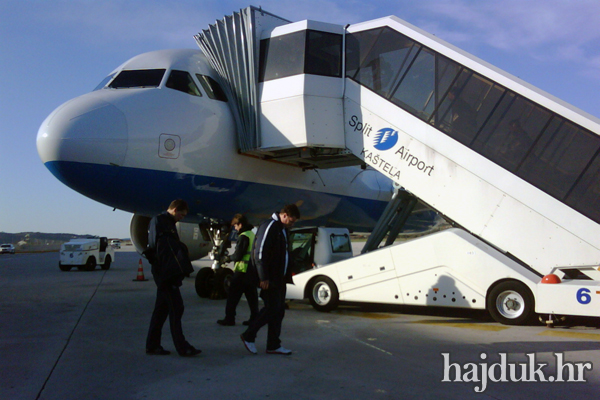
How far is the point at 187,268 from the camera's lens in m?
5.00

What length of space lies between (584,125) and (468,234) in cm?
230

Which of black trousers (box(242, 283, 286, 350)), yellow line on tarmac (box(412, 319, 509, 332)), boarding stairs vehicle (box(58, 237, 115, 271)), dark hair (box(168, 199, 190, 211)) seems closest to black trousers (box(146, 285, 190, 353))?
black trousers (box(242, 283, 286, 350))

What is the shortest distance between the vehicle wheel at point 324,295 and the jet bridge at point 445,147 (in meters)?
0.04

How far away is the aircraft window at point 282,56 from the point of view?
9141mm

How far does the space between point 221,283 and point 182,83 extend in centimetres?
422

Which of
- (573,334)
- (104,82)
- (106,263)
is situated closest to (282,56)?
(104,82)

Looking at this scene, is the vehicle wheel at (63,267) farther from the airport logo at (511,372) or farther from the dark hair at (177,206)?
the airport logo at (511,372)

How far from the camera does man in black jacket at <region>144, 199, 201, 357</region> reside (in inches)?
196

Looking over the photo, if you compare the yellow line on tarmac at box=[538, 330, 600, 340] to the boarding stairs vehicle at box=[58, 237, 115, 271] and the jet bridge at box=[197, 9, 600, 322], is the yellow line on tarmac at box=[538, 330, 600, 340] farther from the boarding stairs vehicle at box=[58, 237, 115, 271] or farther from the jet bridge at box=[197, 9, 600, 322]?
the boarding stairs vehicle at box=[58, 237, 115, 271]

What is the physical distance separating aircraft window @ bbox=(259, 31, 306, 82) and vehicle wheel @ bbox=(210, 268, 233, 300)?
4.13 m

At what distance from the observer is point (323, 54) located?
920 cm

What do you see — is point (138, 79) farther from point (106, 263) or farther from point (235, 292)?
point (106, 263)

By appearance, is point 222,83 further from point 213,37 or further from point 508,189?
point 508,189

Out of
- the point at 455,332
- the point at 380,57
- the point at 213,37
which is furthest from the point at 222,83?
the point at 455,332
